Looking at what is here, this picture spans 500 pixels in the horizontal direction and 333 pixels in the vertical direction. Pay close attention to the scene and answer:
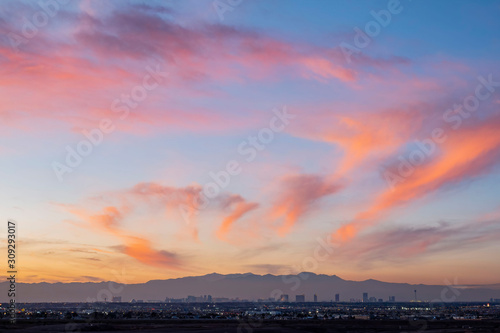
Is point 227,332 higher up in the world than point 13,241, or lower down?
lower down

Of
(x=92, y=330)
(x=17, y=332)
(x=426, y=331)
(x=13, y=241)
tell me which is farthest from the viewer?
(x=426, y=331)

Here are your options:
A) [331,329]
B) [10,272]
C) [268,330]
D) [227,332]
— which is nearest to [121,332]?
[227,332]

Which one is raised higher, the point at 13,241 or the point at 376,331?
the point at 13,241

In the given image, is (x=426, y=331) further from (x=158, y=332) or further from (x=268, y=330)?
(x=158, y=332)

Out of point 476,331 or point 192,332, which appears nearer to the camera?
point 192,332

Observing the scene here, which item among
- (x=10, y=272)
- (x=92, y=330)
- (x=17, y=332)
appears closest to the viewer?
(x=10, y=272)

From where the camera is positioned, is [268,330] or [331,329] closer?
[268,330]

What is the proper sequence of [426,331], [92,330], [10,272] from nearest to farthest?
[10,272] < [92,330] < [426,331]

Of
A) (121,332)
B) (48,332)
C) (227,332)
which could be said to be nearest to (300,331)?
(227,332)

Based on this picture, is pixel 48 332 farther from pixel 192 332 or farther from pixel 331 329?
pixel 331 329
